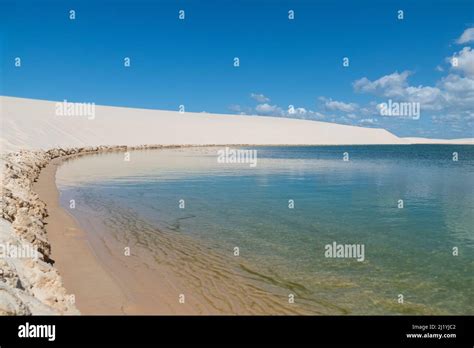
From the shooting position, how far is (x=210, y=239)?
10289 mm

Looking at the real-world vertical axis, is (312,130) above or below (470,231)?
above

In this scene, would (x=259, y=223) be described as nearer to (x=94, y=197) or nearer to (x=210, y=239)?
(x=210, y=239)

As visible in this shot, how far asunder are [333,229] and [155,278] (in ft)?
18.2

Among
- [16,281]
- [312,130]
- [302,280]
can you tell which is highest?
[312,130]

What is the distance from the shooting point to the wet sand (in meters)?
6.34

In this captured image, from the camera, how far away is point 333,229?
11133 mm

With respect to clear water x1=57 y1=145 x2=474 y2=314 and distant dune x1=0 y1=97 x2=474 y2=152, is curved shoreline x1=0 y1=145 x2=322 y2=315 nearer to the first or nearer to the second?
clear water x1=57 y1=145 x2=474 y2=314

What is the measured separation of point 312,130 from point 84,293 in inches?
5254

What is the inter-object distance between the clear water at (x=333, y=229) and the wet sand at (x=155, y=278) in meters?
0.57

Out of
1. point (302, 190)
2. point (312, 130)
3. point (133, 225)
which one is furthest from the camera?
point (312, 130)

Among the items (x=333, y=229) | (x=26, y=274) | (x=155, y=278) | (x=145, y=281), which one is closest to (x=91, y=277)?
(x=145, y=281)

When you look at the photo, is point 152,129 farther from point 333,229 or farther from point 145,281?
point 145,281

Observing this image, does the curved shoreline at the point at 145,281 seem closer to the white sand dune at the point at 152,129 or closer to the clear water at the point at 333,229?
the clear water at the point at 333,229
